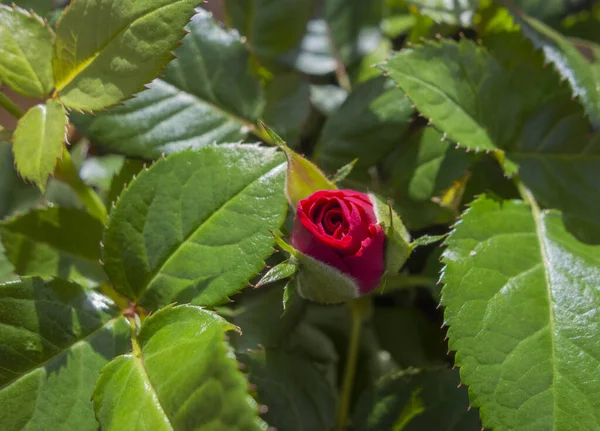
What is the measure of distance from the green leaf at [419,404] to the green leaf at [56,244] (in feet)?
1.36

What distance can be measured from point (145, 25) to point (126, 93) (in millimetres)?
78

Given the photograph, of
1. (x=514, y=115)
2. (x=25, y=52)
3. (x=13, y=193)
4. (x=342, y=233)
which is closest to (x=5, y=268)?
(x=13, y=193)

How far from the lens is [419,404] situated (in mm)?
764

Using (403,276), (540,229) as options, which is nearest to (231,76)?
(403,276)

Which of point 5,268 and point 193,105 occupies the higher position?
point 193,105

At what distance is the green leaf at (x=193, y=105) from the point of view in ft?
2.67

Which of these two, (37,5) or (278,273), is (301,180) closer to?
(278,273)

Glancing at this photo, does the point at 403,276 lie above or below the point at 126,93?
below

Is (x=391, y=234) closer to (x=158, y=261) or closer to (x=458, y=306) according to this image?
(x=458, y=306)

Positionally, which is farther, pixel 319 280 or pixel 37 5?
pixel 37 5

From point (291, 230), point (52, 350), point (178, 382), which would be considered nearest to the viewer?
point (178, 382)

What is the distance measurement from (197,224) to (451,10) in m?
0.59

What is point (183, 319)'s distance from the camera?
1.93ft

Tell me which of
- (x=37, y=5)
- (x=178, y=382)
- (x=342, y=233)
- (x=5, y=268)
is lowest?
(x=5, y=268)
